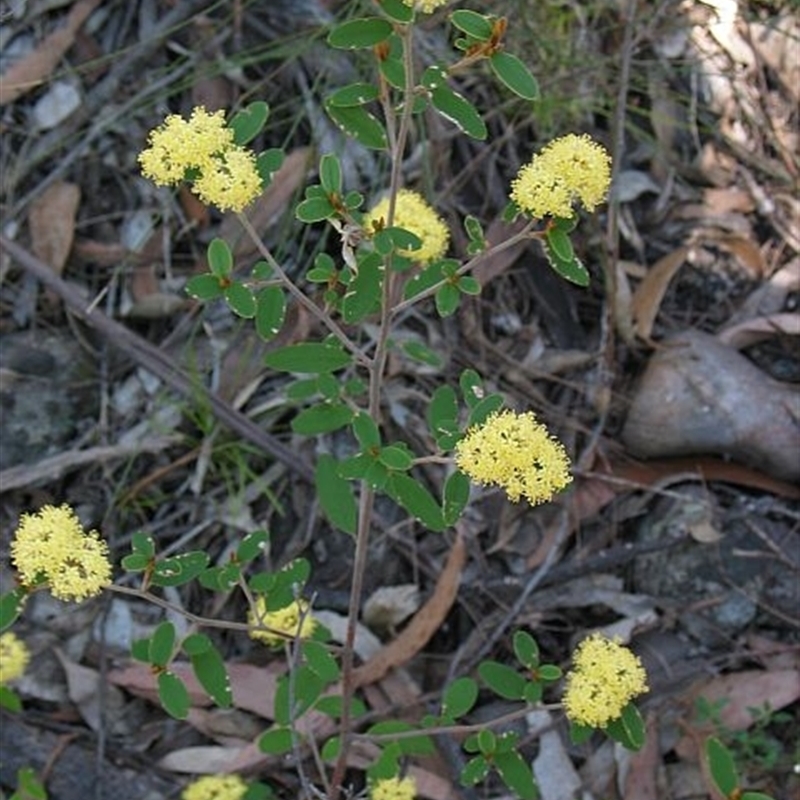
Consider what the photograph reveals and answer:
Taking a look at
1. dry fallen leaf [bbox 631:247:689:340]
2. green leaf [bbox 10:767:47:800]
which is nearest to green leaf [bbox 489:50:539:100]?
dry fallen leaf [bbox 631:247:689:340]

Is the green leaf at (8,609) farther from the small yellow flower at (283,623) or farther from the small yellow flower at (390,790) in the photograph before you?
the small yellow flower at (390,790)

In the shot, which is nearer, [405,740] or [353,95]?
[353,95]

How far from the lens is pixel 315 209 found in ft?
7.97

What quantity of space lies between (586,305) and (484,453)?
75.1 inches

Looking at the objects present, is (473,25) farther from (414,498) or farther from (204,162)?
(414,498)

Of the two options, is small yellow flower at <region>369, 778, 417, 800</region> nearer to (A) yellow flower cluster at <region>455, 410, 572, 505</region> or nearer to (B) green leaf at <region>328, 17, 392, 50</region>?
(A) yellow flower cluster at <region>455, 410, 572, 505</region>

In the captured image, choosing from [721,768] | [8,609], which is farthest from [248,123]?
[721,768]

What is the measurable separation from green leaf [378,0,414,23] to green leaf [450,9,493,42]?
0.09m

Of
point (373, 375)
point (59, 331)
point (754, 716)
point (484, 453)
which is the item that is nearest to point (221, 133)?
point (373, 375)

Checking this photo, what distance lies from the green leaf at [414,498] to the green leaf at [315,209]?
1.66ft

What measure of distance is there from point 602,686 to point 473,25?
1.25 metres

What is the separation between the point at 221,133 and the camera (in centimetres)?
237

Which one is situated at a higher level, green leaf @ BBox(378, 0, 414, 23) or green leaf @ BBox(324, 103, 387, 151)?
green leaf @ BBox(378, 0, 414, 23)

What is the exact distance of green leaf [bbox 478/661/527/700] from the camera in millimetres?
2816
